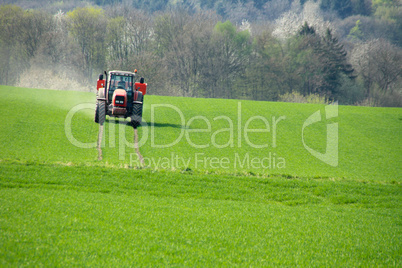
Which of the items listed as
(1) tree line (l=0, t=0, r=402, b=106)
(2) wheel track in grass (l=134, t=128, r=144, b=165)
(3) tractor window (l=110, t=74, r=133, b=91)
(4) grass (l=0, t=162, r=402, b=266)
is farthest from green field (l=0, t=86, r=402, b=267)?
(1) tree line (l=0, t=0, r=402, b=106)

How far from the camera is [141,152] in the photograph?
20875 mm

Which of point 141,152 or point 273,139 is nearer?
point 141,152

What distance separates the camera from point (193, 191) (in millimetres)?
14711

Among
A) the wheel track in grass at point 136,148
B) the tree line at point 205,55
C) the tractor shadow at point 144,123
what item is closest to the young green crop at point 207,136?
the tractor shadow at point 144,123

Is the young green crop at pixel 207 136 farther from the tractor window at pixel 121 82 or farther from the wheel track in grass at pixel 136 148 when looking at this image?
the tractor window at pixel 121 82

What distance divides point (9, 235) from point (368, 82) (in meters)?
79.1

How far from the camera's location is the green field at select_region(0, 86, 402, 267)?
26.8 feet

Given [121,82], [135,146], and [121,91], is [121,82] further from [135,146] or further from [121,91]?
[135,146]

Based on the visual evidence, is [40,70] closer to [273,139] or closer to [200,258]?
[273,139]

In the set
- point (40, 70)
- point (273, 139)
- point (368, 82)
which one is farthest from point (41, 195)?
point (368, 82)

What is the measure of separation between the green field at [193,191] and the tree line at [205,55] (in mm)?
39103

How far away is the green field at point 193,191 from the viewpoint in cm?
816

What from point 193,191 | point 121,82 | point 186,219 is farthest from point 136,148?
point 186,219

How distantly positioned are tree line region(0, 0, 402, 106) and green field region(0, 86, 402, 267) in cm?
3910
